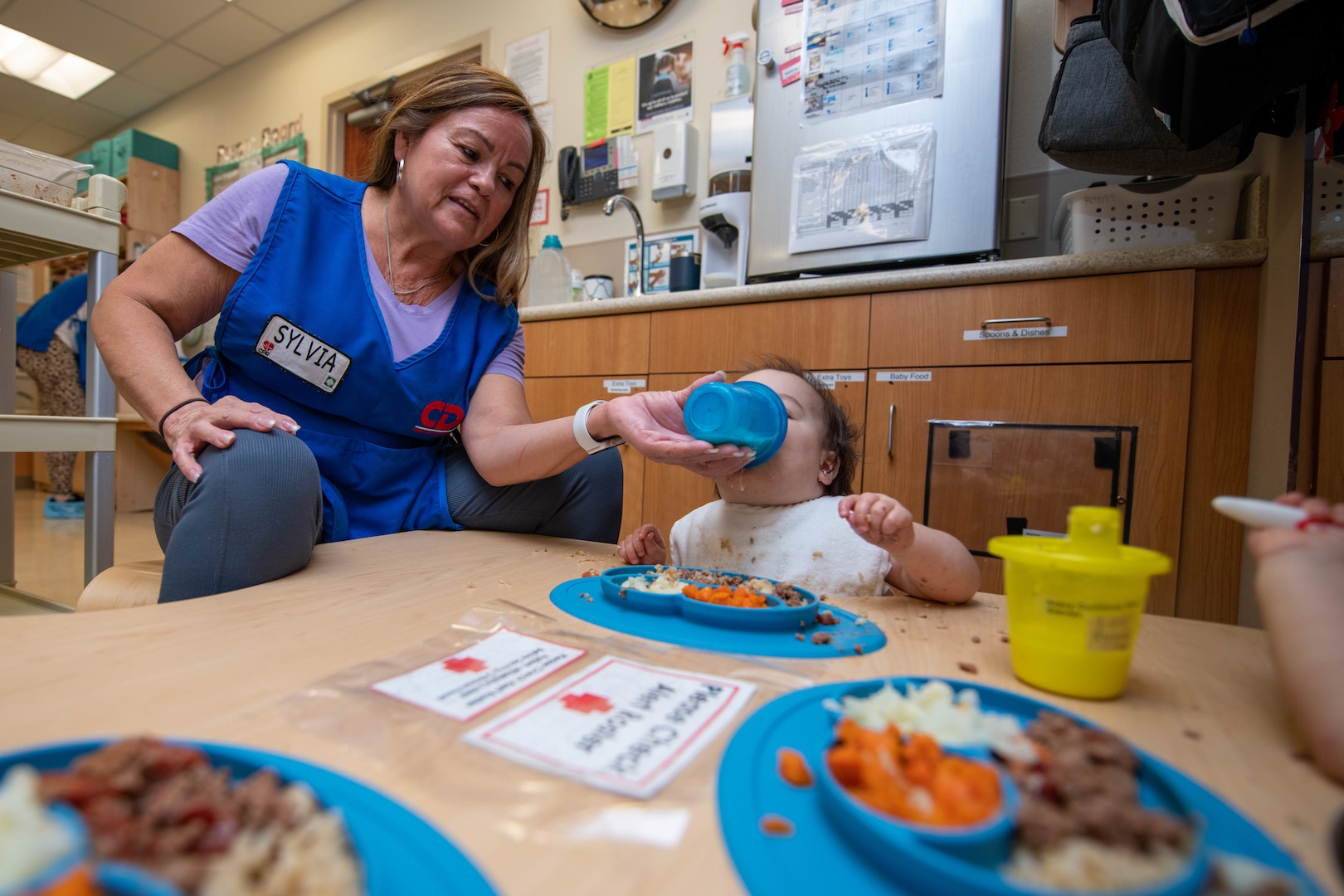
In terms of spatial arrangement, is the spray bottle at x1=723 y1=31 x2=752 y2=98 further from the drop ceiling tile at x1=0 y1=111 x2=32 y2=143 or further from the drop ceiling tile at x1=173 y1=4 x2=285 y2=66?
the drop ceiling tile at x1=0 y1=111 x2=32 y2=143

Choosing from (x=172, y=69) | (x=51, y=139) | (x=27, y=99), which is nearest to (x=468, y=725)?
(x=172, y=69)

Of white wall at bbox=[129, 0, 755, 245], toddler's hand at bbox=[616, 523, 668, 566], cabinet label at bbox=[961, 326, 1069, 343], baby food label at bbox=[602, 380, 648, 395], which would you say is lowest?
toddler's hand at bbox=[616, 523, 668, 566]

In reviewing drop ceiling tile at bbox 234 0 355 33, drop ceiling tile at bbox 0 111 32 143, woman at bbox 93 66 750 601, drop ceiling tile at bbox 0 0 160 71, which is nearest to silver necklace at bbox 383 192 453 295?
woman at bbox 93 66 750 601

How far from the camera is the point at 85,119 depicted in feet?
17.8

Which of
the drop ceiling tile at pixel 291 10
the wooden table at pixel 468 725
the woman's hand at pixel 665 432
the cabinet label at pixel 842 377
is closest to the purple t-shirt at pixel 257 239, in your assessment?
the woman's hand at pixel 665 432

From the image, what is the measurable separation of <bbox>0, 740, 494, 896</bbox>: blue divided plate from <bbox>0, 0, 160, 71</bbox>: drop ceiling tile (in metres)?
5.39

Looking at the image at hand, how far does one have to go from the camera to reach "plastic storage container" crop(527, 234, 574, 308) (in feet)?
9.29

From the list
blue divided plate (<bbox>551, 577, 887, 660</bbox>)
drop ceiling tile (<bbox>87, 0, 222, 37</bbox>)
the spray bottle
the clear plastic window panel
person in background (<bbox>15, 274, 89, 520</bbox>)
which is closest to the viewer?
blue divided plate (<bbox>551, 577, 887, 660</bbox>)

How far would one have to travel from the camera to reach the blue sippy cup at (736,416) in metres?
0.89

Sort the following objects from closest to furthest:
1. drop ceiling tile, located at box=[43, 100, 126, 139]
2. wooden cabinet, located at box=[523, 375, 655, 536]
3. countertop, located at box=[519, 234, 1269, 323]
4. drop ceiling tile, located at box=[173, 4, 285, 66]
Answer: countertop, located at box=[519, 234, 1269, 323], wooden cabinet, located at box=[523, 375, 655, 536], drop ceiling tile, located at box=[173, 4, 285, 66], drop ceiling tile, located at box=[43, 100, 126, 139]

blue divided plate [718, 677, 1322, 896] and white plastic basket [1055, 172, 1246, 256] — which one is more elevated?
white plastic basket [1055, 172, 1246, 256]

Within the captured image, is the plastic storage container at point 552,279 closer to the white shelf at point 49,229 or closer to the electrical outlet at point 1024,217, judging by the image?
the white shelf at point 49,229

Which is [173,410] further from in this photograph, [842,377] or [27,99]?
[27,99]

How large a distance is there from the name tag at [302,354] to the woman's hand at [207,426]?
0.21 metres
